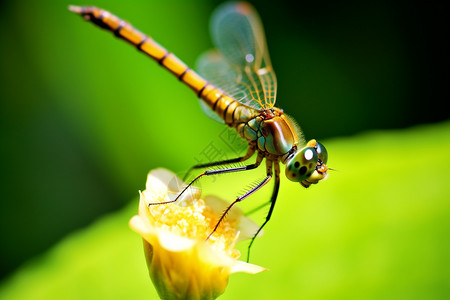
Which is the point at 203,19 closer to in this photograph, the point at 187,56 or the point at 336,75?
the point at 187,56

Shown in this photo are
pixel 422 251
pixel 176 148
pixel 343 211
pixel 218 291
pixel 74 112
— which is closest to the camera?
pixel 218 291

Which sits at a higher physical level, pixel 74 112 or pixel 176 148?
pixel 74 112

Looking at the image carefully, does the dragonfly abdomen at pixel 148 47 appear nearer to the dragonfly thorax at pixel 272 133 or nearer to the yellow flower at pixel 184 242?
the dragonfly thorax at pixel 272 133

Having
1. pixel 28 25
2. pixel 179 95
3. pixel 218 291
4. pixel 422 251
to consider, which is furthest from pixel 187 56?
pixel 218 291

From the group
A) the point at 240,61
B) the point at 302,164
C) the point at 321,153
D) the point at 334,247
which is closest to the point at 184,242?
the point at 302,164

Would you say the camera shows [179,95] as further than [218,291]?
Yes

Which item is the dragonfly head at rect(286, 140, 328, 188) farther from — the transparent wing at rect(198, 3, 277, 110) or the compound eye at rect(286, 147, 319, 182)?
the transparent wing at rect(198, 3, 277, 110)

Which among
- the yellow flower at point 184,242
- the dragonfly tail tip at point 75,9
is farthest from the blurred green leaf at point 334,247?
the dragonfly tail tip at point 75,9
